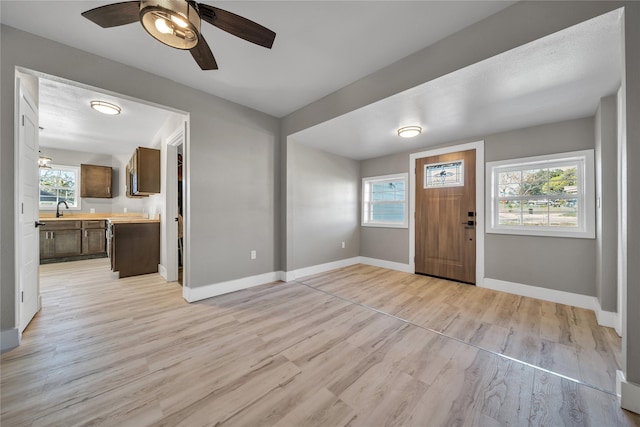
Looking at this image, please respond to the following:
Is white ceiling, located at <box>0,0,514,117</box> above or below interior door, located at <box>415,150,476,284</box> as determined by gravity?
Result: above

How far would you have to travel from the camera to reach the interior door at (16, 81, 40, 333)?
1.97 metres

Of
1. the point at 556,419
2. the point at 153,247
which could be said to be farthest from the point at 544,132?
the point at 153,247

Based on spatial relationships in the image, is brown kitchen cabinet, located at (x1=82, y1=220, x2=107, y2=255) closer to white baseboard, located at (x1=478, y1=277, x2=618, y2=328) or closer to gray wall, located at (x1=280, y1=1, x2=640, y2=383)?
gray wall, located at (x1=280, y1=1, x2=640, y2=383)

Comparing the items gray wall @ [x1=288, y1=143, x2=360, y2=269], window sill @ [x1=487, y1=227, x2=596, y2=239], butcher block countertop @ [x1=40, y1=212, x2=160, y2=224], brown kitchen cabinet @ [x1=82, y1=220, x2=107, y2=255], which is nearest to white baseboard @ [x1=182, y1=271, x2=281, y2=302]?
gray wall @ [x1=288, y1=143, x2=360, y2=269]

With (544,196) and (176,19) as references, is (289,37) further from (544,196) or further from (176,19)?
(544,196)

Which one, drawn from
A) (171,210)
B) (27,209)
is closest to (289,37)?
(27,209)

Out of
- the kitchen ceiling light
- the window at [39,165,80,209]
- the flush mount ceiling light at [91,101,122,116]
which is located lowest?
the window at [39,165,80,209]

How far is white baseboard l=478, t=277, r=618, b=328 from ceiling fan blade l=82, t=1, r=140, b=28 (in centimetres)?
458

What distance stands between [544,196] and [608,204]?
75 cm

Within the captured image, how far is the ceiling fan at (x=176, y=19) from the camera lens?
1.25 m

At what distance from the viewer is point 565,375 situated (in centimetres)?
159

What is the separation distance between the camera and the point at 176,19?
1.32m

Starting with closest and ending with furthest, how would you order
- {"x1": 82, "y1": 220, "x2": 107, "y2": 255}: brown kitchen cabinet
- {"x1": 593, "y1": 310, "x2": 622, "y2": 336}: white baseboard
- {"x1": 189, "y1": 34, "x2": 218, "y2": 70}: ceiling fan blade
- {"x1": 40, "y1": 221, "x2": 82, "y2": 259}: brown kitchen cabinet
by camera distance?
1. {"x1": 189, "y1": 34, "x2": 218, "y2": 70}: ceiling fan blade
2. {"x1": 593, "y1": 310, "x2": 622, "y2": 336}: white baseboard
3. {"x1": 40, "y1": 221, "x2": 82, "y2": 259}: brown kitchen cabinet
4. {"x1": 82, "y1": 220, "x2": 107, "y2": 255}: brown kitchen cabinet

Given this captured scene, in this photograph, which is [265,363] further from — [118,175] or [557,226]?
[118,175]
